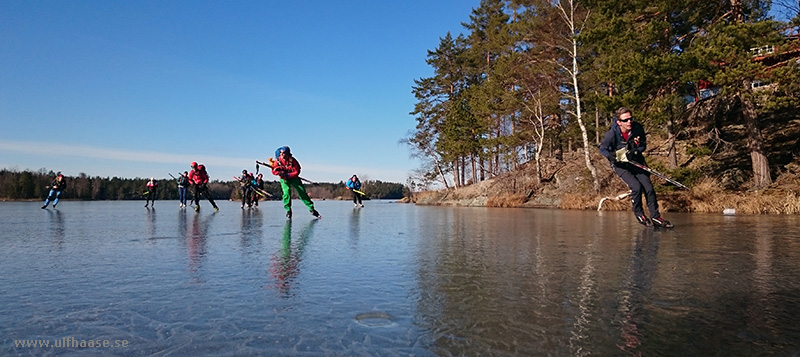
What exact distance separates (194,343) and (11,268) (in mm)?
3311

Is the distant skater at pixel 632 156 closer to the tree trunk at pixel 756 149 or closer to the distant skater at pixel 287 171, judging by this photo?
the distant skater at pixel 287 171

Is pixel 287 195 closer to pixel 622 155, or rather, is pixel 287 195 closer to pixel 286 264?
pixel 286 264

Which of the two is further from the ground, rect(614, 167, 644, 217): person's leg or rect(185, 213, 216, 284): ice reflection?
rect(614, 167, 644, 217): person's leg

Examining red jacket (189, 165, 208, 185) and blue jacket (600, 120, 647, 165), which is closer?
blue jacket (600, 120, 647, 165)

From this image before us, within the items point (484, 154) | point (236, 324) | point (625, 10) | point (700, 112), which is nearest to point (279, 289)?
point (236, 324)

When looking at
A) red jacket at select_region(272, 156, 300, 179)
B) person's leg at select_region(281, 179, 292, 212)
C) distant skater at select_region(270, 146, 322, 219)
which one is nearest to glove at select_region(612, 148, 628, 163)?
distant skater at select_region(270, 146, 322, 219)

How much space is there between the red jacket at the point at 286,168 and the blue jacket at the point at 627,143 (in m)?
7.39

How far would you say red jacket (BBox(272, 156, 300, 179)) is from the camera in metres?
11.2

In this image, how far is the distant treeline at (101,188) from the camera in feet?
238

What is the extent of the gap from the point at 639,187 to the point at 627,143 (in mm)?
848

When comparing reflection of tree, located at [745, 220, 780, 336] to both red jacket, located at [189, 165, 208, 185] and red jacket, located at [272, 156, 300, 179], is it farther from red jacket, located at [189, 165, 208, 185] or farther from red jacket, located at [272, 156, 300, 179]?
red jacket, located at [189, 165, 208, 185]

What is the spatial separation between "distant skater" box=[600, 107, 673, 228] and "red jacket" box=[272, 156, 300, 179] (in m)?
7.39

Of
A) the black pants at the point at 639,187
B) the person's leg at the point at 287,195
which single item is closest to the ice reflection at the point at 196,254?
the person's leg at the point at 287,195

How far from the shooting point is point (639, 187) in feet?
26.4
